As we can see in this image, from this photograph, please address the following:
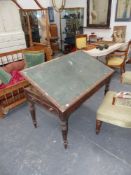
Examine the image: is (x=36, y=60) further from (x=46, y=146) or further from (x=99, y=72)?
(x=46, y=146)

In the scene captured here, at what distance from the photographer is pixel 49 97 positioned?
5.30 ft

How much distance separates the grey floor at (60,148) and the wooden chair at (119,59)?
1.77 meters

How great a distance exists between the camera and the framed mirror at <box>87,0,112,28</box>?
4449 mm

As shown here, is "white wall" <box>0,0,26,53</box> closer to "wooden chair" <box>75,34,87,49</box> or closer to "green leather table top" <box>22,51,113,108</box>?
"wooden chair" <box>75,34,87,49</box>

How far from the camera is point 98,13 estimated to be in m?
4.65

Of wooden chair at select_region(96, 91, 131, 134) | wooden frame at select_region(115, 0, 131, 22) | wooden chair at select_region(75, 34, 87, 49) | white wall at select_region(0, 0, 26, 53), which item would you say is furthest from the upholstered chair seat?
white wall at select_region(0, 0, 26, 53)

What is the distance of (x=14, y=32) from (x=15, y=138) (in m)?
4.25

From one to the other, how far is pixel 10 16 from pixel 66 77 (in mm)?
4263

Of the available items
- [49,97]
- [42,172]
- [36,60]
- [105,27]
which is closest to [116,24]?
[105,27]

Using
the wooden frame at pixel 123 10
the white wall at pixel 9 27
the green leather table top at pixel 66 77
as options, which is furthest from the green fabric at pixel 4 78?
the wooden frame at pixel 123 10

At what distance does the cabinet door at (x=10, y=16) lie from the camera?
487cm

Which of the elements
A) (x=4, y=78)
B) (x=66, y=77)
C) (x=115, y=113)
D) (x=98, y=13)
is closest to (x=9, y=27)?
(x=98, y=13)

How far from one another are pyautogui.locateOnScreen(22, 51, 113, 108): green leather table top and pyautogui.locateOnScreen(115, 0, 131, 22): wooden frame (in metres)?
2.74

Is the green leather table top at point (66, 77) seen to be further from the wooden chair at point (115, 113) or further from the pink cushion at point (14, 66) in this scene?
the pink cushion at point (14, 66)
